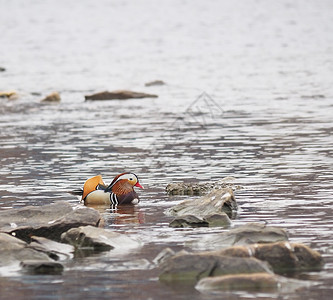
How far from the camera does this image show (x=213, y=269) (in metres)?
8.70

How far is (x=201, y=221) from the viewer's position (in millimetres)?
11133

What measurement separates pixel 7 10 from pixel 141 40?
4125 cm

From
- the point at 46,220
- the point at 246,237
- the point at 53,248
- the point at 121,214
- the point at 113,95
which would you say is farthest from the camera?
the point at 113,95

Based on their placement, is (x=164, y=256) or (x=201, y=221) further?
(x=201, y=221)

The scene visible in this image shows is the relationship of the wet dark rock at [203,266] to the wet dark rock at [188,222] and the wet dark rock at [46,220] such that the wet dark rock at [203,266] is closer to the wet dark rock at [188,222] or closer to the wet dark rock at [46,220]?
the wet dark rock at [46,220]

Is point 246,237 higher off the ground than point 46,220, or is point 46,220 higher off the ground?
point 46,220

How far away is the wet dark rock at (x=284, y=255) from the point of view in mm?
9039

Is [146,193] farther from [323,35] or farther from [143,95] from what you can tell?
[323,35]

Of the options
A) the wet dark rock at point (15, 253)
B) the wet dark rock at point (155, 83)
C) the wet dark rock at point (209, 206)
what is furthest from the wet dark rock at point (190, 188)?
the wet dark rock at point (155, 83)

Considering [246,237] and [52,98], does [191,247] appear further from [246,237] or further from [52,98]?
[52,98]

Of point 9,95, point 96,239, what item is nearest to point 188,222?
point 96,239

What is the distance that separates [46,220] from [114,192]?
2168 mm

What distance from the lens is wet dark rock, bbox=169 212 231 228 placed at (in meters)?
11.1

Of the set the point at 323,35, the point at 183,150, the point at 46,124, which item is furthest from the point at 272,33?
the point at 183,150
